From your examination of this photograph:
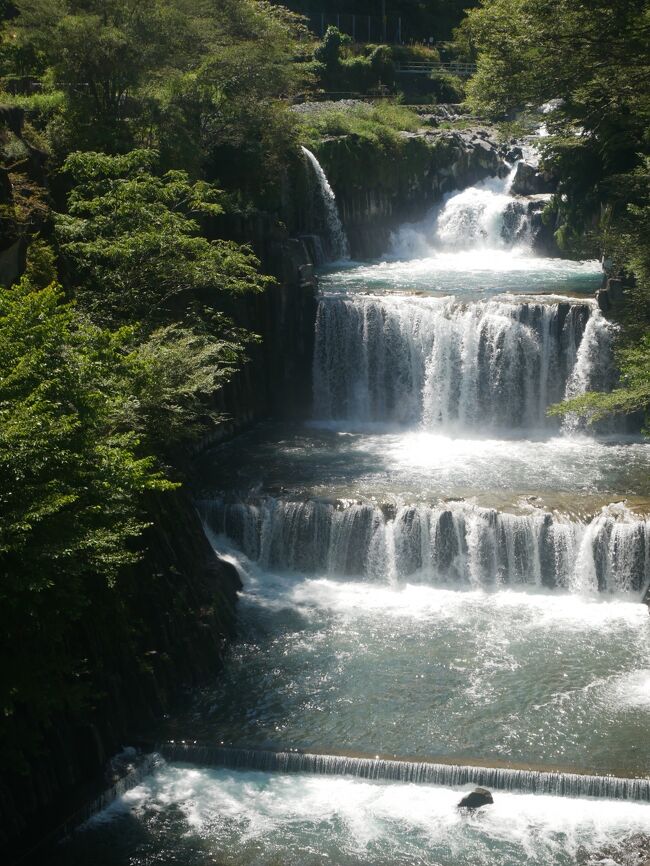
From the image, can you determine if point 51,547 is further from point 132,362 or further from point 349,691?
point 349,691

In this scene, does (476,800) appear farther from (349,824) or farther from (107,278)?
(107,278)

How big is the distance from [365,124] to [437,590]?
25555mm

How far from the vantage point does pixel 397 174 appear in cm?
4262

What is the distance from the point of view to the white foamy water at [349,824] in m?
14.6

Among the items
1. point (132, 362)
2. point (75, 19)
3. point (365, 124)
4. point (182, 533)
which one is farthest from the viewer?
point (365, 124)

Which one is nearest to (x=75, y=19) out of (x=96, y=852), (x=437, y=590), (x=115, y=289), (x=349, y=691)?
(x=115, y=289)

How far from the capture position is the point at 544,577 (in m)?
22.0

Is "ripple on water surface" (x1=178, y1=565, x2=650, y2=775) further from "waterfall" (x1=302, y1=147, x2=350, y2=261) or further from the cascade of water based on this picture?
"waterfall" (x1=302, y1=147, x2=350, y2=261)

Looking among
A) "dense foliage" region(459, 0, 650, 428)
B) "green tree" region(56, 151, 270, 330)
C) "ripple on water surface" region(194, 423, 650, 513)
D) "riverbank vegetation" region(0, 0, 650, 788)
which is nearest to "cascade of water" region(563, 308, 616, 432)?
"dense foliage" region(459, 0, 650, 428)

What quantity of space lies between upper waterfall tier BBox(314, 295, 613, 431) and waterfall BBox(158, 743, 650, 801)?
47.0 ft

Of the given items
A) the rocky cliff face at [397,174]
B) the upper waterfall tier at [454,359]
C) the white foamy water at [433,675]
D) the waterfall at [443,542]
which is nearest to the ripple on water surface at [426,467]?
the waterfall at [443,542]

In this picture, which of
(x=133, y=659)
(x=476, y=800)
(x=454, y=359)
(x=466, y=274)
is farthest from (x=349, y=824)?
(x=466, y=274)

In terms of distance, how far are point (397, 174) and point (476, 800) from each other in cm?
3131

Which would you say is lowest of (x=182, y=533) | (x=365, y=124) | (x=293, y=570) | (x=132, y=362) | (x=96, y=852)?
(x=96, y=852)
